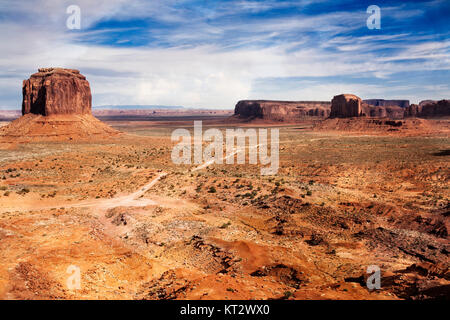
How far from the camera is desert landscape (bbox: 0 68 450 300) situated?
12.4m

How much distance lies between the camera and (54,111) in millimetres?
78375

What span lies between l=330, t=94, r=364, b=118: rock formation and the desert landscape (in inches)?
2926

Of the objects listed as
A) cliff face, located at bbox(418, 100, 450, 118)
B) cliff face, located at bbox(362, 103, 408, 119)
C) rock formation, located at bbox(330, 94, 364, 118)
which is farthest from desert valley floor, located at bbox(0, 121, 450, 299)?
cliff face, located at bbox(362, 103, 408, 119)

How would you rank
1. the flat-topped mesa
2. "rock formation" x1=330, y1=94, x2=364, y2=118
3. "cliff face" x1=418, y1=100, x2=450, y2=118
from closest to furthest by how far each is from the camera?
1. the flat-topped mesa
2. "rock formation" x1=330, y1=94, x2=364, y2=118
3. "cliff face" x1=418, y1=100, x2=450, y2=118

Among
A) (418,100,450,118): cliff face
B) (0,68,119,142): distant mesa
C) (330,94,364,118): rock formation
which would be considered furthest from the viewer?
(418,100,450,118): cliff face

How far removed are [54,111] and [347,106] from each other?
102182 mm

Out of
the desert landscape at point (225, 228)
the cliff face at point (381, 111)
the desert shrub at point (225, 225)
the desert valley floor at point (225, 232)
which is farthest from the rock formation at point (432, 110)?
the desert shrub at point (225, 225)

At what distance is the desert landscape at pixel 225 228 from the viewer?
12.4 meters

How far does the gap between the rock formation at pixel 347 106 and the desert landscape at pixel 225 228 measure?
7432 cm

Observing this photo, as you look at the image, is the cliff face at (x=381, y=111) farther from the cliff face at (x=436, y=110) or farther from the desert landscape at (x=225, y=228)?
the desert landscape at (x=225, y=228)

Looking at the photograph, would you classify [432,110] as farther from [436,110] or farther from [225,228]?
[225,228]

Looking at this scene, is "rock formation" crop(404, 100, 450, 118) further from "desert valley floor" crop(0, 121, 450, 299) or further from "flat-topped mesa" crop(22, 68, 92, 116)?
"flat-topped mesa" crop(22, 68, 92, 116)
